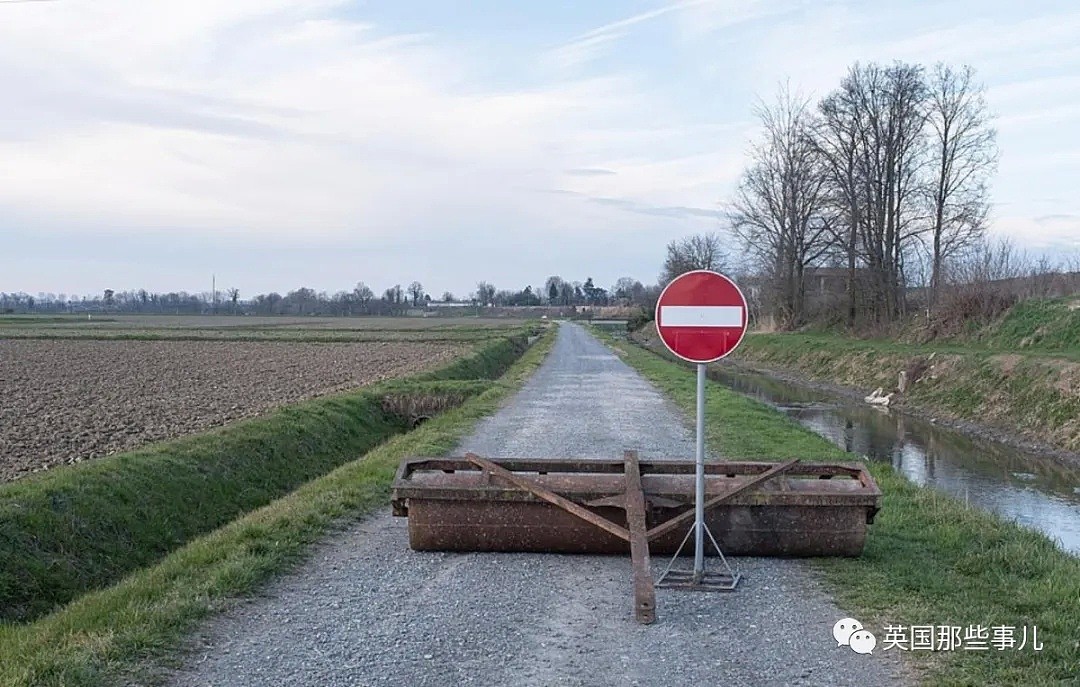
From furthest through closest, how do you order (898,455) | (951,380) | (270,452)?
1. (951,380)
2. (898,455)
3. (270,452)

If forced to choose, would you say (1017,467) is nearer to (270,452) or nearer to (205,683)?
(270,452)

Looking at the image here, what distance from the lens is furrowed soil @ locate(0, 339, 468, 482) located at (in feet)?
53.5

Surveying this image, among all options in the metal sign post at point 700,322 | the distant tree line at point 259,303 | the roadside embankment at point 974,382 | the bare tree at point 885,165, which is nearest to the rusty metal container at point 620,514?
the metal sign post at point 700,322

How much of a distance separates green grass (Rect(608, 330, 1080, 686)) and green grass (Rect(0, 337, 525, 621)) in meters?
7.04

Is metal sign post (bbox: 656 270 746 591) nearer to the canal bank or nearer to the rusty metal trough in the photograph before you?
the rusty metal trough

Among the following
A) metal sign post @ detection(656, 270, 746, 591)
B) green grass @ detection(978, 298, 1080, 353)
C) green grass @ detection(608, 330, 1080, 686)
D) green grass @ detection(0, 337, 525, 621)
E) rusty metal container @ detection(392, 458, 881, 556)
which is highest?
metal sign post @ detection(656, 270, 746, 591)

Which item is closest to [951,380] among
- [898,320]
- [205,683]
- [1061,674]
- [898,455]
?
[898,455]

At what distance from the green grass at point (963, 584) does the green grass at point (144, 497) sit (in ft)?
23.1

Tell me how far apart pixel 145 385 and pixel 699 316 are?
2419 cm

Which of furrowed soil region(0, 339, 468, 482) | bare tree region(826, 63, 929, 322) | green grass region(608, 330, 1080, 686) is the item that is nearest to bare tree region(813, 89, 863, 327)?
bare tree region(826, 63, 929, 322)

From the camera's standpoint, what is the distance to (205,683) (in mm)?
4816

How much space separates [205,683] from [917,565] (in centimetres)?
518

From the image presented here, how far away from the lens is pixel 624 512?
7.47 metres

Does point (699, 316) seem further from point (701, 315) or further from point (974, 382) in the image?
point (974, 382)
